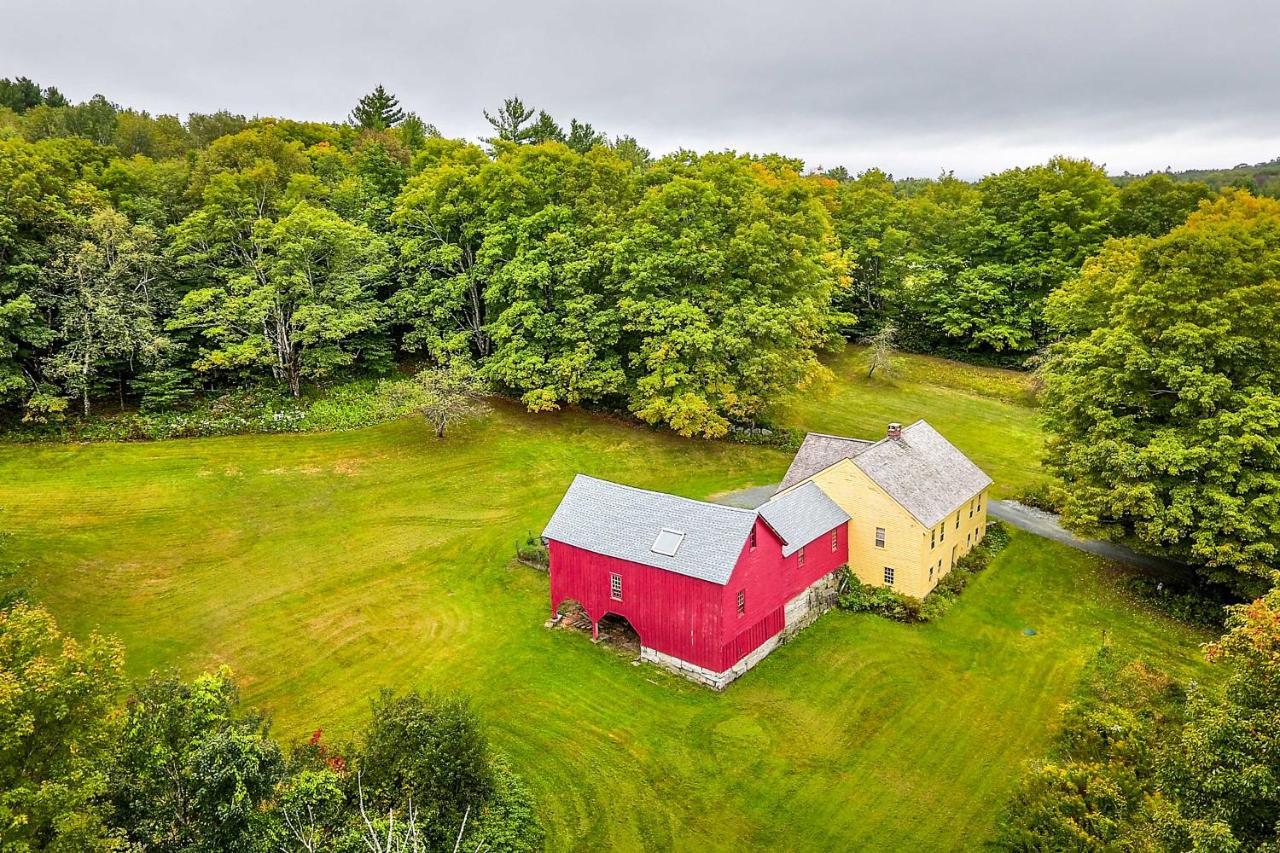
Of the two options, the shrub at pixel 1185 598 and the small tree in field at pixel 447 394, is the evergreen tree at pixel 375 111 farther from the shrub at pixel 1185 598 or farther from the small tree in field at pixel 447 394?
the shrub at pixel 1185 598

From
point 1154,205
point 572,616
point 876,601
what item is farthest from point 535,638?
point 1154,205

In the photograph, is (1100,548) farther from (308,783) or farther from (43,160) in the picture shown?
(43,160)

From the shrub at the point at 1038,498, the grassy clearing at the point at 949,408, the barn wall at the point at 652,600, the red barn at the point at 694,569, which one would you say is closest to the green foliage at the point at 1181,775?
the red barn at the point at 694,569

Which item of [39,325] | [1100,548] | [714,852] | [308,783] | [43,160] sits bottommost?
[714,852]

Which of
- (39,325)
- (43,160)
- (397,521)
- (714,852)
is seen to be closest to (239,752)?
(714,852)

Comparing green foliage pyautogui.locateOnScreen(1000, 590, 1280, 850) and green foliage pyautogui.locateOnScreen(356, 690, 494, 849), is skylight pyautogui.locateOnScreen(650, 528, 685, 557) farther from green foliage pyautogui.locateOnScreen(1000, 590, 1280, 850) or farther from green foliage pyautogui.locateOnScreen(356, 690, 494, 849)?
green foliage pyautogui.locateOnScreen(1000, 590, 1280, 850)

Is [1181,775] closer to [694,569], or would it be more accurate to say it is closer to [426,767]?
[694,569]
